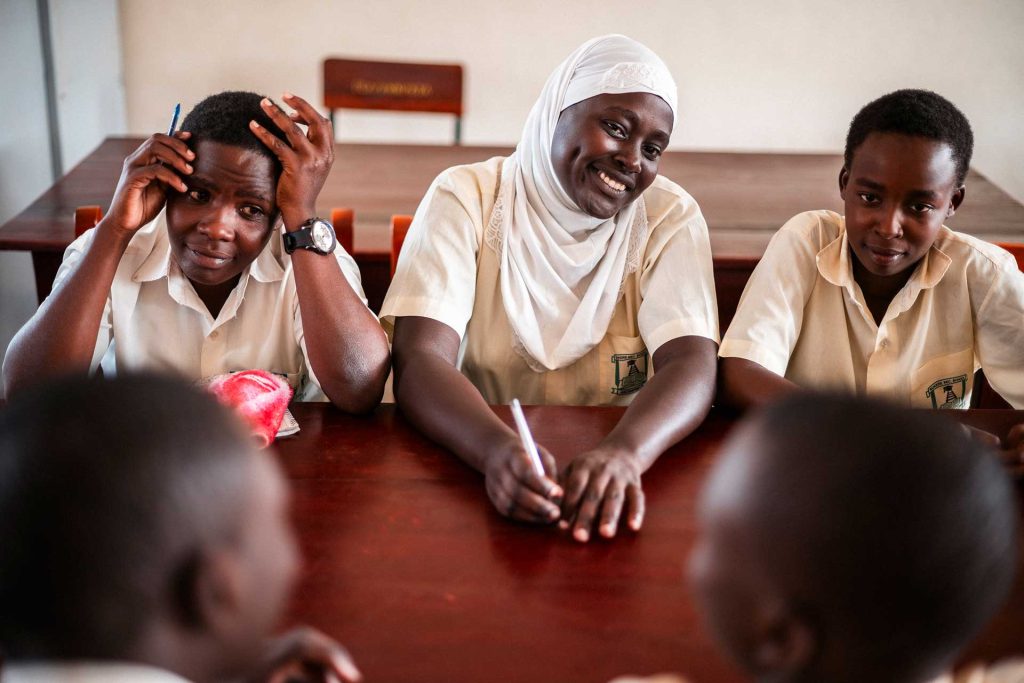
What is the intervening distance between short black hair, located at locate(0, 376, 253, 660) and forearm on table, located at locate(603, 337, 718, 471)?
30.5 inches

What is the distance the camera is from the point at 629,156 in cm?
169

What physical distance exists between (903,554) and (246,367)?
4.21 ft

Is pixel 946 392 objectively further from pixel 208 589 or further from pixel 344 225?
pixel 208 589

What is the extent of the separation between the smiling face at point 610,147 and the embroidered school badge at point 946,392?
0.64 metres

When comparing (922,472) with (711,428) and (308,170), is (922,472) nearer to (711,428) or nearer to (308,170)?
(711,428)

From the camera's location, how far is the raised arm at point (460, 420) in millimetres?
1218

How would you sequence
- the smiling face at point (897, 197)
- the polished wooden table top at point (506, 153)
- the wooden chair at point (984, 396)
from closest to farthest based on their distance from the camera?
the smiling face at point (897, 197), the wooden chair at point (984, 396), the polished wooden table top at point (506, 153)

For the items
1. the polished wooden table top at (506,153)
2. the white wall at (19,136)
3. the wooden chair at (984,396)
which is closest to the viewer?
the wooden chair at (984,396)

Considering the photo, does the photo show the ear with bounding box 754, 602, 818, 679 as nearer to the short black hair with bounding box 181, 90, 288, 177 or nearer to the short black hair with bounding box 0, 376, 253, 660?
the short black hair with bounding box 0, 376, 253, 660

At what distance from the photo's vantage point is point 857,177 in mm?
1674

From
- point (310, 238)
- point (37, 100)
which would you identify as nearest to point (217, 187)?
point (310, 238)

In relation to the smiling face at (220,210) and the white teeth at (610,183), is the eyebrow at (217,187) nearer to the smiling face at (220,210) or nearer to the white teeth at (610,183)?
the smiling face at (220,210)

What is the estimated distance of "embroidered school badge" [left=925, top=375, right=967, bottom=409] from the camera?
5.77 ft

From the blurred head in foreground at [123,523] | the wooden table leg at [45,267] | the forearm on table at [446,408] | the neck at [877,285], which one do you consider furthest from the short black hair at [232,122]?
the neck at [877,285]
